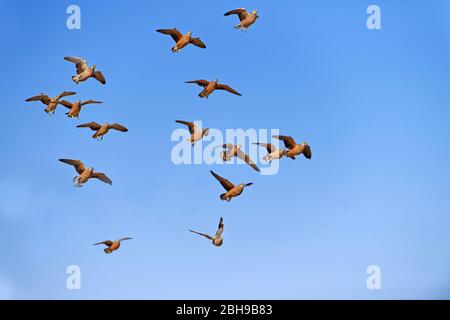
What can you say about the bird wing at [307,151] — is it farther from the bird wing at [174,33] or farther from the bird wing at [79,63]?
the bird wing at [79,63]

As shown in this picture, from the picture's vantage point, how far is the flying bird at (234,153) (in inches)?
976

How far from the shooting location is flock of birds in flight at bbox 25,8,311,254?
80.2ft

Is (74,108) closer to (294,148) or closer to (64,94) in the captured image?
(64,94)

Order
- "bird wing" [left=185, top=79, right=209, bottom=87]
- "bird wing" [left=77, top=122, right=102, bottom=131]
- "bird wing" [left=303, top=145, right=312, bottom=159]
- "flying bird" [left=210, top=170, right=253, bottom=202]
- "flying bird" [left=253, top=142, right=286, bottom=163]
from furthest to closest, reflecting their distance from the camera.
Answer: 1. "bird wing" [left=77, top=122, right=102, bottom=131]
2. "bird wing" [left=185, top=79, right=209, bottom=87]
3. "bird wing" [left=303, top=145, right=312, bottom=159]
4. "flying bird" [left=253, top=142, right=286, bottom=163]
5. "flying bird" [left=210, top=170, right=253, bottom=202]

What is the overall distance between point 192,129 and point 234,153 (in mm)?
1694

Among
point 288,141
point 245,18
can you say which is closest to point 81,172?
point 288,141

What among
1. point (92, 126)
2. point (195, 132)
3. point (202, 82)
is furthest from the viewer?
point (92, 126)

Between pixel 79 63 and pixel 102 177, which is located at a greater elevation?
pixel 79 63

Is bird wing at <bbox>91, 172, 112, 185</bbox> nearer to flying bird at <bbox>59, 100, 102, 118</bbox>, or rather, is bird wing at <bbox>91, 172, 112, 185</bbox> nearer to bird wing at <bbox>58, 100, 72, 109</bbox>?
flying bird at <bbox>59, 100, 102, 118</bbox>

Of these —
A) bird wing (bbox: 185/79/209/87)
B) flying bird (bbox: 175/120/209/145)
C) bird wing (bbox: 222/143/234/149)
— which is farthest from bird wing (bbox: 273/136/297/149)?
bird wing (bbox: 185/79/209/87)

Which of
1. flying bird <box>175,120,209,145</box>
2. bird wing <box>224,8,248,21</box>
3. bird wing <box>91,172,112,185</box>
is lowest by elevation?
bird wing <box>91,172,112,185</box>

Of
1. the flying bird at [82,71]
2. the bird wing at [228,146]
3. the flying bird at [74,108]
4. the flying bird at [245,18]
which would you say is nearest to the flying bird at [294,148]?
the bird wing at [228,146]

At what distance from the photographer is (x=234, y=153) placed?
25.0 meters
